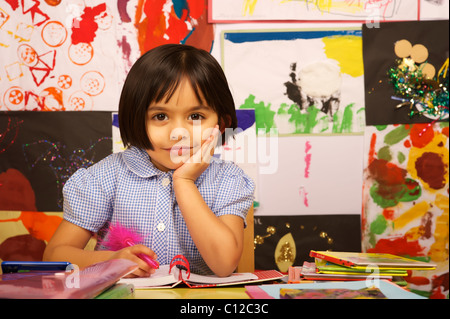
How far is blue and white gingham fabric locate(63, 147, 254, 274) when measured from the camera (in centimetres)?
110

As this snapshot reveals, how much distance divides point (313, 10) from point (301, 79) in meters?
0.27

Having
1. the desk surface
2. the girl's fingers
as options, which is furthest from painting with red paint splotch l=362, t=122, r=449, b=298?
the desk surface

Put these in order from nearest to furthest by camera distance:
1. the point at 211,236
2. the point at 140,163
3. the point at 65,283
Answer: the point at 65,283 < the point at 211,236 < the point at 140,163

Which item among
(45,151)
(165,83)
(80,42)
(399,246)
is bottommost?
(399,246)

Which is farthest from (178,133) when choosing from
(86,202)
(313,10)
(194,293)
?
(313,10)

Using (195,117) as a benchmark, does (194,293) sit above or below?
below

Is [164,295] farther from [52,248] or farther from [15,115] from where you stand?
[15,115]

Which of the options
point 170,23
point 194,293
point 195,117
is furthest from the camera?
point 170,23

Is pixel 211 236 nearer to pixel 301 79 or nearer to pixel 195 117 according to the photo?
pixel 195 117

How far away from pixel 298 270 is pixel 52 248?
1.67 ft

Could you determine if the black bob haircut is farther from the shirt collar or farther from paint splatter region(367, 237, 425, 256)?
paint splatter region(367, 237, 425, 256)

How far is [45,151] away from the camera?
1903mm

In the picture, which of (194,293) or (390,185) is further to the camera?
(390,185)

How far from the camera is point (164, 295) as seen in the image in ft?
2.30
